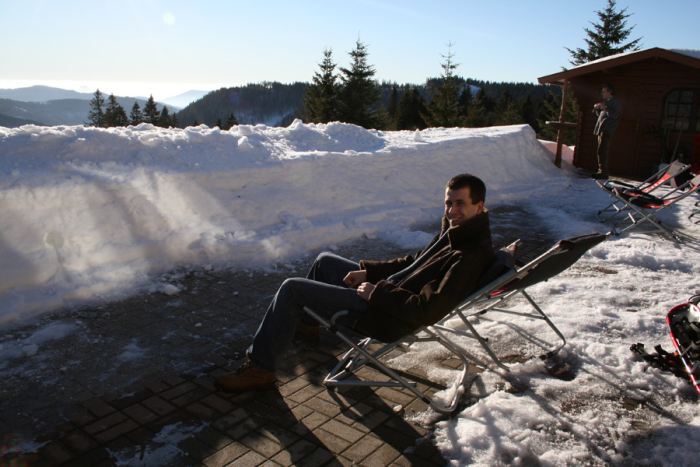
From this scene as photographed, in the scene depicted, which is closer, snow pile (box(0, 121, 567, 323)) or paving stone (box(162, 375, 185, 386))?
paving stone (box(162, 375, 185, 386))

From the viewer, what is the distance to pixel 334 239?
6.70 m

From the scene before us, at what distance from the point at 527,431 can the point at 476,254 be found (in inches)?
37.8

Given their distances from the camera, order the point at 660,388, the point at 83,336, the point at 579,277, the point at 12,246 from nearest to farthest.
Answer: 1. the point at 660,388
2. the point at 83,336
3. the point at 12,246
4. the point at 579,277

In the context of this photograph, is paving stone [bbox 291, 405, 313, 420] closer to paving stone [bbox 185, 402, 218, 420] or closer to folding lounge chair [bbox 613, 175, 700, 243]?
paving stone [bbox 185, 402, 218, 420]

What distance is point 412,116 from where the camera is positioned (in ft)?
179

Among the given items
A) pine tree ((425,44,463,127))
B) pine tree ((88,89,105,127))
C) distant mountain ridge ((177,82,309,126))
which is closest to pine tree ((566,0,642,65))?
pine tree ((425,44,463,127))

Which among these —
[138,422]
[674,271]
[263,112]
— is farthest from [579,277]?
[263,112]

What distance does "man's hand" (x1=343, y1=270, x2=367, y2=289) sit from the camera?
12.1 ft

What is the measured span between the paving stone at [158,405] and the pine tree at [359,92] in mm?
34721

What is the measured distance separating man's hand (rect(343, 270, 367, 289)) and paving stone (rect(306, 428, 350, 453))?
3.29ft

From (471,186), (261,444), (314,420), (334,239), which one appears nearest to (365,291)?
(314,420)

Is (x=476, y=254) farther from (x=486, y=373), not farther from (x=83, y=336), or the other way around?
(x=83, y=336)

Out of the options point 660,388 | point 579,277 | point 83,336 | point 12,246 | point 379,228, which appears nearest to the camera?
point 660,388

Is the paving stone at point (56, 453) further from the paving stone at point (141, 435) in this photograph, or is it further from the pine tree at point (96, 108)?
the pine tree at point (96, 108)
